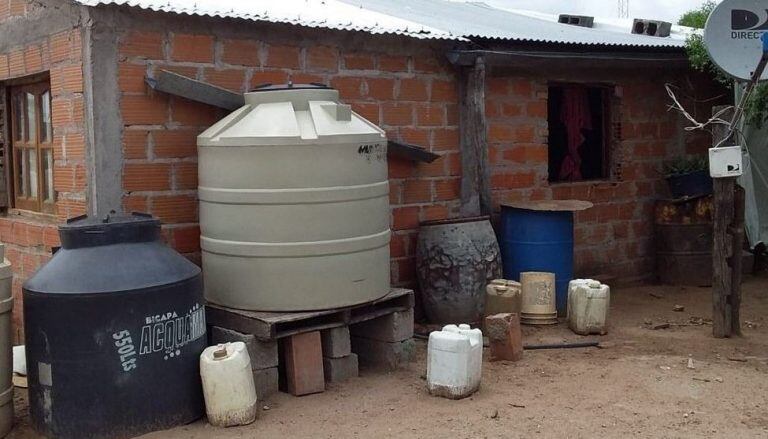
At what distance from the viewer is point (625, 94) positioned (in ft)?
27.0

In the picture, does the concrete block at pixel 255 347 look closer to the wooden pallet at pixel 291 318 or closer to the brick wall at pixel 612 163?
the wooden pallet at pixel 291 318

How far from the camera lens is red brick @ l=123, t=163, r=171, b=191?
5.00 m

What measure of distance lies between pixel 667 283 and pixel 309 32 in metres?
4.64

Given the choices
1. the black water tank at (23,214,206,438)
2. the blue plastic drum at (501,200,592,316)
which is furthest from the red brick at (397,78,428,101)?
the black water tank at (23,214,206,438)

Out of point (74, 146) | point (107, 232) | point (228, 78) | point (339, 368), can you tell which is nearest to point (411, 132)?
point (228, 78)

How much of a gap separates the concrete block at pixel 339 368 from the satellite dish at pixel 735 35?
10.5 feet

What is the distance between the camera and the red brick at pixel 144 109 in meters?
4.95

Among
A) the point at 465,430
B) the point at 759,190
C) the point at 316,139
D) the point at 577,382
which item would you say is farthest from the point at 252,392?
the point at 759,190

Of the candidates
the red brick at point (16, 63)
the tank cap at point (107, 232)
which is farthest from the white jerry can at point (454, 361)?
the red brick at point (16, 63)

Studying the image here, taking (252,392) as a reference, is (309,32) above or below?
above

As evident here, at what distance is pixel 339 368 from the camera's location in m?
5.02

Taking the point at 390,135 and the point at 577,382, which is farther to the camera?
the point at 390,135

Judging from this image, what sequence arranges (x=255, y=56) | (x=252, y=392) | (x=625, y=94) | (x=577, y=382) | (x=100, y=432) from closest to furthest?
1. (x=100, y=432)
2. (x=252, y=392)
3. (x=577, y=382)
4. (x=255, y=56)
5. (x=625, y=94)

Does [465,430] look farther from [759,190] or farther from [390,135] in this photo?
[759,190]
